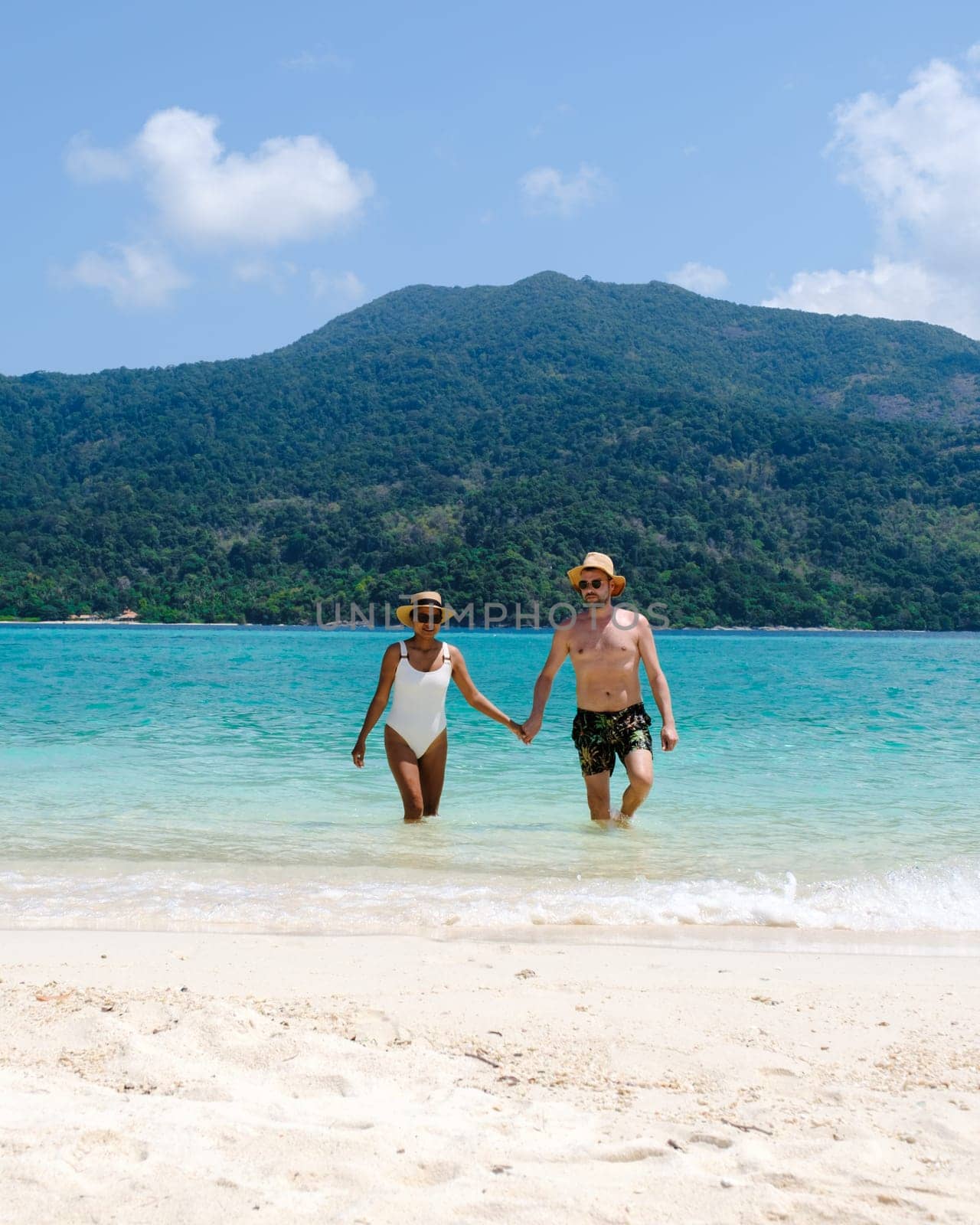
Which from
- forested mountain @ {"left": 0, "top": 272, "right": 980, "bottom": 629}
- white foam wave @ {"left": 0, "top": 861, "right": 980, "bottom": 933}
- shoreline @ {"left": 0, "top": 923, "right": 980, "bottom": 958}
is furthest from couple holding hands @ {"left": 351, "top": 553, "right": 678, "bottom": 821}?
forested mountain @ {"left": 0, "top": 272, "right": 980, "bottom": 629}

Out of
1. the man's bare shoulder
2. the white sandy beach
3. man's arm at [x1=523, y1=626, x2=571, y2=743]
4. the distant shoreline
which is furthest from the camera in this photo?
the distant shoreline

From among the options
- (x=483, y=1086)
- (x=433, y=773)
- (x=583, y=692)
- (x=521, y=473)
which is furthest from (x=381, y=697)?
(x=521, y=473)

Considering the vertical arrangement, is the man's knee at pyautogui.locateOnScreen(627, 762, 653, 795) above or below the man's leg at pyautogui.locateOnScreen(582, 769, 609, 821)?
above

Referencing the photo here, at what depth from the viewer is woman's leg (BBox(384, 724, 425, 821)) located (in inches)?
267

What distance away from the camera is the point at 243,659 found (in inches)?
1491

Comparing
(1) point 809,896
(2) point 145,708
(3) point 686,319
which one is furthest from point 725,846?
(3) point 686,319

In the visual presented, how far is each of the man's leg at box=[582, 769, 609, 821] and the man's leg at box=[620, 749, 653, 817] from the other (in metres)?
0.16

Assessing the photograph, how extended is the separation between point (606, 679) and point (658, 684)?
33 cm

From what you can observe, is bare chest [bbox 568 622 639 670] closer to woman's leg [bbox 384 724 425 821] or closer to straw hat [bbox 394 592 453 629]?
straw hat [bbox 394 592 453 629]

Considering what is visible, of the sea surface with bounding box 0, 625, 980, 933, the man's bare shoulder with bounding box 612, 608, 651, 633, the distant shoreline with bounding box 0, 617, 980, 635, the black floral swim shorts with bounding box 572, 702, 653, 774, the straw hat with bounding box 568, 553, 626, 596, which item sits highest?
the straw hat with bounding box 568, 553, 626, 596

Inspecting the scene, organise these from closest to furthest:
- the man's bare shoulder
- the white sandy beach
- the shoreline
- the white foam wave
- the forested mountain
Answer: the white sandy beach → the shoreline → the white foam wave → the man's bare shoulder → the forested mountain

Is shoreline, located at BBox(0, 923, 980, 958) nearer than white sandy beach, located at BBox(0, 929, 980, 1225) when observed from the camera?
No

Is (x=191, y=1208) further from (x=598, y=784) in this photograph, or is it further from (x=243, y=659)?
(x=243, y=659)

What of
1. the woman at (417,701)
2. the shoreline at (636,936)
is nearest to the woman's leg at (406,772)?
the woman at (417,701)
